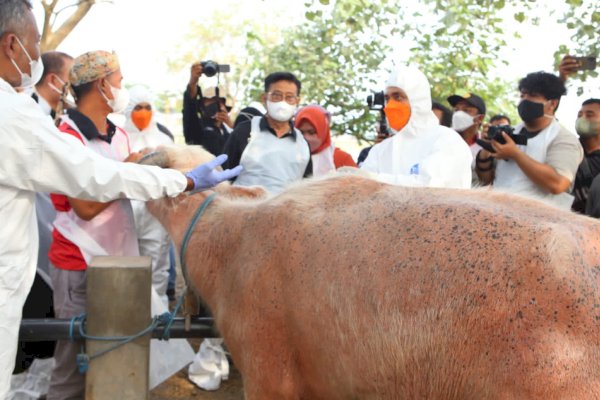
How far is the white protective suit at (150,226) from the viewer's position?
4.71 meters

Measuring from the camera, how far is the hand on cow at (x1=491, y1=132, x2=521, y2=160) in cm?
460

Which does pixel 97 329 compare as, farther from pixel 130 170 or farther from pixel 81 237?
pixel 130 170

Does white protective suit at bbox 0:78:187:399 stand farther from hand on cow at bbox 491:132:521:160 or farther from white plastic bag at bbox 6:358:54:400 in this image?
hand on cow at bbox 491:132:521:160

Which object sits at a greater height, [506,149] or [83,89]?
[83,89]

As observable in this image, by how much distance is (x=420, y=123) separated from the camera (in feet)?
13.7

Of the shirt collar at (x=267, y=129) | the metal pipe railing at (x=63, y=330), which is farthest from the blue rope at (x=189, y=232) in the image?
the shirt collar at (x=267, y=129)

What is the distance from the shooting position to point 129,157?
12.1 ft

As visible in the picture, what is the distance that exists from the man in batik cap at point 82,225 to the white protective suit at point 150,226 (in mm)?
288

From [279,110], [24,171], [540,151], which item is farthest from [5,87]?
[540,151]

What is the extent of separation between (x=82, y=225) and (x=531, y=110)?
130 inches

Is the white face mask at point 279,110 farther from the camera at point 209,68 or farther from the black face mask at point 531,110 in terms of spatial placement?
the black face mask at point 531,110

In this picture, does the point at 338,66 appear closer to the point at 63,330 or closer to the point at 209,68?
the point at 209,68

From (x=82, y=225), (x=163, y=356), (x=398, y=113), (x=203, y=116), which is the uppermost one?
(x=398, y=113)

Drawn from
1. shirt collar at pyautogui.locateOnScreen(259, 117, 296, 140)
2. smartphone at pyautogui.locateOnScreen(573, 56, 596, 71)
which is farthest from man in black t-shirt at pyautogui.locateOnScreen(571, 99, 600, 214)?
shirt collar at pyautogui.locateOnScreen(259, 117, 296, 140)
